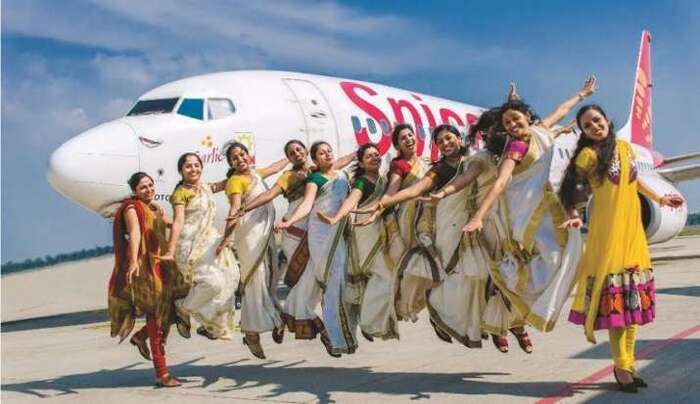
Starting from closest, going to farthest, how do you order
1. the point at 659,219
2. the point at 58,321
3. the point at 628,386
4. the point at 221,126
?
the point at 628,386, the point at 221,126, the point at 58,321, the point at 659,219

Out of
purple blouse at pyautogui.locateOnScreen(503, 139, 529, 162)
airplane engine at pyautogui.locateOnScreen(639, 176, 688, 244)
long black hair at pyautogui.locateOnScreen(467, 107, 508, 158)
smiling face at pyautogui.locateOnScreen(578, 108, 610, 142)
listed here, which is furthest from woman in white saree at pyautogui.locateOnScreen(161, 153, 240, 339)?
airplane engine at pyautogui.locateOnScreen(639, 176, 688, 244)

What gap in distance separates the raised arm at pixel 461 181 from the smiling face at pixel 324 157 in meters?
1.15

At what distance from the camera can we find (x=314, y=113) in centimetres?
1124

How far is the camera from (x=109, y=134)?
29.9 feet

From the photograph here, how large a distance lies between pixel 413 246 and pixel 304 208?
0.88 meters

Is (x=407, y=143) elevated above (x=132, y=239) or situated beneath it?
elevated above

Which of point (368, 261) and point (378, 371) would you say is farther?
point (378, 371)

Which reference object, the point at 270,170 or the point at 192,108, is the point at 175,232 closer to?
the point at 270,170

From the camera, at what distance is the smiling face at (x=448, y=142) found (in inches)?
208

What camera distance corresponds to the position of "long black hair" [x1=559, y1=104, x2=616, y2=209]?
4.52 meters

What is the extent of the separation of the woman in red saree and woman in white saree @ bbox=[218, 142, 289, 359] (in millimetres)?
530

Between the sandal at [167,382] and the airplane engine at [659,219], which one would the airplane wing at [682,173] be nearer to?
the airplane engine at [659,219]

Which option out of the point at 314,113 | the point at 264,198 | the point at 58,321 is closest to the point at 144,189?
the point at 264,198

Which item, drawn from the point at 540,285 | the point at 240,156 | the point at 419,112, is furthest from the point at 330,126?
the point at 540,285
